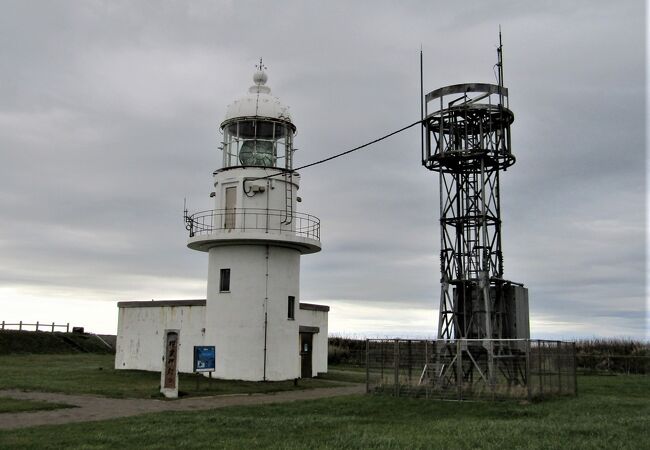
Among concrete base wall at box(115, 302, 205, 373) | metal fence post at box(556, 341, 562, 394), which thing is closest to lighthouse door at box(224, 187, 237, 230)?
concrete base wall at box(115, 302, 205, 373)

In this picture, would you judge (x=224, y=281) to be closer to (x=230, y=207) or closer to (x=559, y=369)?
(x=230, y=207)

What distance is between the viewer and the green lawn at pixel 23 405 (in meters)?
16.3

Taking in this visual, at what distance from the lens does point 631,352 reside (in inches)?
1474

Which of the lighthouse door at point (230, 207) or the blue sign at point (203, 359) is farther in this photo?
the lighthouse door at point (230, 207)

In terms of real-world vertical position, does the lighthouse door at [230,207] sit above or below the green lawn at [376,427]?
above

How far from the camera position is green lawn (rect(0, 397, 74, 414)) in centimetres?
1633

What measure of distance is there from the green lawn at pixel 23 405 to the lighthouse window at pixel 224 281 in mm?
9871

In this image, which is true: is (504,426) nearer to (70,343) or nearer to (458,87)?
(458,87)

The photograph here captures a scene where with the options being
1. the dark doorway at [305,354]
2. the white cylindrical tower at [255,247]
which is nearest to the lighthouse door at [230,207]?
the white cylindrical tower at [255,247]

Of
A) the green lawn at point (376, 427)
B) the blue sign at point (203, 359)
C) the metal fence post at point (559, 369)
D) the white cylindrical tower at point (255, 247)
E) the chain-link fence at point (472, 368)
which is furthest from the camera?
the white cylindrical tower at point (255, 247)

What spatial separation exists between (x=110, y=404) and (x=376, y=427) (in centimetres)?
781

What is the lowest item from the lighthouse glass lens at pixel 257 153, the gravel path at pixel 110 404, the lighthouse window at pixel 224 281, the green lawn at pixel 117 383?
the gravel path at pixel 110 404

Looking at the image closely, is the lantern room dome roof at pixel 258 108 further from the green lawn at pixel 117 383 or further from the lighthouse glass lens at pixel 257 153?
the green lawn at pixel 117 383

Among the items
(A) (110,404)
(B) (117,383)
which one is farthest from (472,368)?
(B) (117,383)
